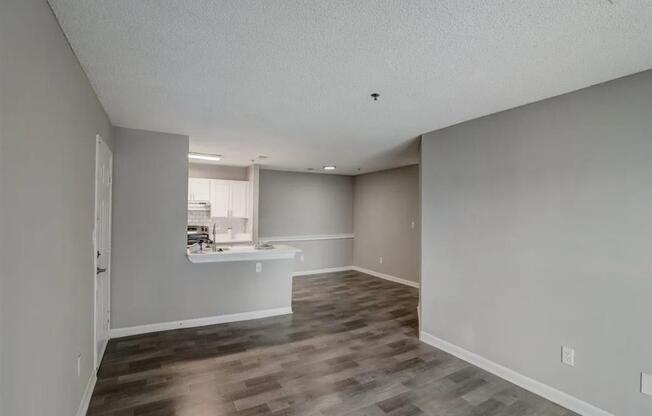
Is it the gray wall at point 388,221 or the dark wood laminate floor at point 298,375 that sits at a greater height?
the gray wall at point 388,221

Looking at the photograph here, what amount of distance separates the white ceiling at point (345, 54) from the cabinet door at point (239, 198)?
126 inches

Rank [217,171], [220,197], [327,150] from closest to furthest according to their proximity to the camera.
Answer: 1. [327,150]
2. [220,197]
3. [217,171]

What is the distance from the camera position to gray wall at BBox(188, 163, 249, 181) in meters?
6.28

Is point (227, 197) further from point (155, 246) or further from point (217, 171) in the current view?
point (155, 246)

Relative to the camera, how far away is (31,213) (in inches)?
52.1

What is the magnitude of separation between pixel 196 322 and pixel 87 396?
1711 mm

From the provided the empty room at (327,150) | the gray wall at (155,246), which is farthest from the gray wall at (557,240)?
the gray wall at (155,246)

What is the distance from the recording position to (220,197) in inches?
244

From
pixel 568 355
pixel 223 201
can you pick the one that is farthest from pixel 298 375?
pixel 223 201

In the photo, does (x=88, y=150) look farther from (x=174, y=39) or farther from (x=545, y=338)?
(x=545, y=338)

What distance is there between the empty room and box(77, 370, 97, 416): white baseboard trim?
35mm

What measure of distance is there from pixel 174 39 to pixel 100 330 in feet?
9.45

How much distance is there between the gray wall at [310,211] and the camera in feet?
23.0

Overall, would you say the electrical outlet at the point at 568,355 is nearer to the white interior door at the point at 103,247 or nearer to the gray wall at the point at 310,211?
the white interior door at the point at 103,247
